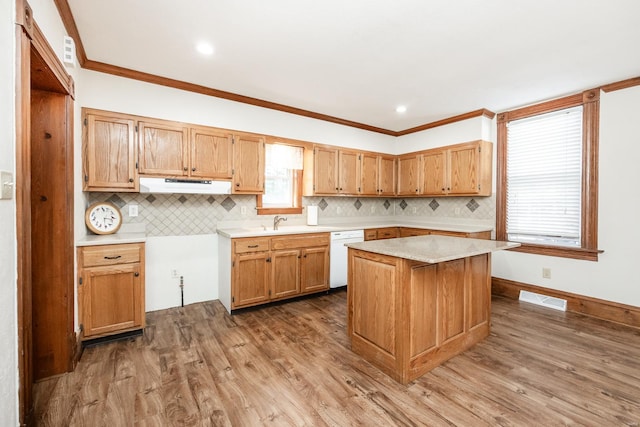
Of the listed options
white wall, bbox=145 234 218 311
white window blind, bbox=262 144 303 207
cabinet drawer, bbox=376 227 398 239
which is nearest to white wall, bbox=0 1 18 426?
white wall, bbox=145 234 218 311

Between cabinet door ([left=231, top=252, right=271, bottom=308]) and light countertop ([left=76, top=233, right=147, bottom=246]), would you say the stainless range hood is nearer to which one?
light countertop ([left=76, top=233, right=147, bottom=246])

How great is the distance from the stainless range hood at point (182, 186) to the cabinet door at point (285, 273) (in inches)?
39.4

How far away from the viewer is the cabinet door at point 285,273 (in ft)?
11.6

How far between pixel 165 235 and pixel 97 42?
6.35 feet

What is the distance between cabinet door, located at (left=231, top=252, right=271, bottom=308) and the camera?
128 inches

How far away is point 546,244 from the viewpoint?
3713 millimetres

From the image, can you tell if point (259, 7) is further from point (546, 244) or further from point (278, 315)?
point (546, 244)

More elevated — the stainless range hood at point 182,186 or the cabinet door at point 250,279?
the stainless range hood at point 182,186

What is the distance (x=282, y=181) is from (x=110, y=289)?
249 cm

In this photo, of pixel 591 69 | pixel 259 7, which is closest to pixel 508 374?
pixel 591 69

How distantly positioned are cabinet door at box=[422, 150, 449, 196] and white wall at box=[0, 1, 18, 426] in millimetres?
4631

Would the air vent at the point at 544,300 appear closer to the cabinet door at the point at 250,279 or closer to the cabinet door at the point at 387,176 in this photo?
the cabinet door at the point at 387,176

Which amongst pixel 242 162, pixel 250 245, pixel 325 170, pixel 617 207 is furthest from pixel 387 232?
pixel 617 207

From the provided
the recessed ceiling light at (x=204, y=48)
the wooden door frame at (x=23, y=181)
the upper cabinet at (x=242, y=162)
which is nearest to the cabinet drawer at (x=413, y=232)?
the upper cabinet at (x=242, y=162)
